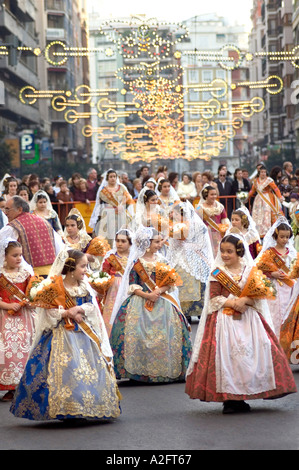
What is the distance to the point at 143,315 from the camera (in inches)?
405

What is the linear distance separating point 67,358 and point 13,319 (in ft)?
5.61

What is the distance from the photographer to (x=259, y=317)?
850 centimetres

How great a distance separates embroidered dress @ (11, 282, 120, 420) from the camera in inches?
313

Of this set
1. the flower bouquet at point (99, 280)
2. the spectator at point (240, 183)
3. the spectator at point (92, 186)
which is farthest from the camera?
the spectator at point (240, 183)

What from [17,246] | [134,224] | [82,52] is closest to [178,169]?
[82,52]

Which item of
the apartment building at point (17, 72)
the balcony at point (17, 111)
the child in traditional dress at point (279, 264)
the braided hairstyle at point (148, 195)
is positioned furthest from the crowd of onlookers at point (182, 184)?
the balcony at point (17, 111)

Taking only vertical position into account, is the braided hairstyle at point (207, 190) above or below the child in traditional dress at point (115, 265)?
above

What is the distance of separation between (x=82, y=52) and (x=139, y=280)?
16.4m

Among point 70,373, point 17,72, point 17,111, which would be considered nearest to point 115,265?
point 70,373

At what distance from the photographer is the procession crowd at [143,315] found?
8.15 metres

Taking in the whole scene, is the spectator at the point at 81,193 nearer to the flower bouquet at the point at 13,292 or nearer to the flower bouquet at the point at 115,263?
the flower bouquet at the point at 115,263

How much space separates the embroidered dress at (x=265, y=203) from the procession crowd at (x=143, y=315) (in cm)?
648

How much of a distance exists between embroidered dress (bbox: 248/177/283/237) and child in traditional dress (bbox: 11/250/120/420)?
13.9m

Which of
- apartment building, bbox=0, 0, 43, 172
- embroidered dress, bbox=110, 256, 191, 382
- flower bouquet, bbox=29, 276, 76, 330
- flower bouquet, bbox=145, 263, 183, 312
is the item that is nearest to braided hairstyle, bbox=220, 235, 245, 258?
flower bouquet, bbox=29, 276, 76, 330
